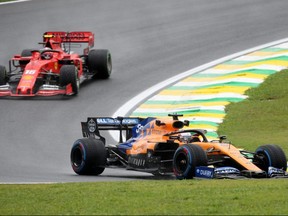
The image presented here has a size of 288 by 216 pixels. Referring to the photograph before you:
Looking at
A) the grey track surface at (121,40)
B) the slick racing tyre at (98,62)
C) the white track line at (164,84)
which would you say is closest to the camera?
the grey track surface at (121,40)

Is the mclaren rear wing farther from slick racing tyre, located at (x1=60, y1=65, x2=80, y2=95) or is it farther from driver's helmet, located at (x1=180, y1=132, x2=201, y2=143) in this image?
slick racing tyre, located at (x1=60, y1=65, x2=80, y2=95)

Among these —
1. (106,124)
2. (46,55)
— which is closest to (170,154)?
(106,124)

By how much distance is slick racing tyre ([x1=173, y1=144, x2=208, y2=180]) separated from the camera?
1672 cm

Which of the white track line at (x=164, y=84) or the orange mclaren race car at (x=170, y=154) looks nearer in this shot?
the orange mclaren race car at (x=170, y=154)

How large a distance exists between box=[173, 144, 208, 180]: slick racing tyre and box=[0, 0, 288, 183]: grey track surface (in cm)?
478

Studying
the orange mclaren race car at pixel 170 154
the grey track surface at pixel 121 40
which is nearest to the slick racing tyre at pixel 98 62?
the grey track surface at pixel 121 40

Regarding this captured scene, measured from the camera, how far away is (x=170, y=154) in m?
18.2

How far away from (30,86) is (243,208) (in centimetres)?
1659

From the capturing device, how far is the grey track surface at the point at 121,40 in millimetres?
24797

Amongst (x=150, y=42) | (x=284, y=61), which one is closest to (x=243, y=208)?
(x=284, y=61)

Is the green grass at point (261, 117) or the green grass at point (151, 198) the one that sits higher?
the green grass at point (261, 117)

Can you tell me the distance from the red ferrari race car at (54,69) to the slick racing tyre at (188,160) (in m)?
11.7

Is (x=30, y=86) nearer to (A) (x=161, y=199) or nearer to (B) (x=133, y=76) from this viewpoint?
(B) (x=133, y=76)

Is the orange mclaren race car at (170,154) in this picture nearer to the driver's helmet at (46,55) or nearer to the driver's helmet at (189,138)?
the driver's helmet at (189,138)
